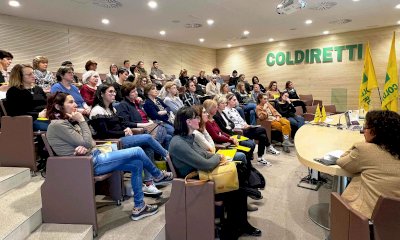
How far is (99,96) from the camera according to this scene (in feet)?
10.2

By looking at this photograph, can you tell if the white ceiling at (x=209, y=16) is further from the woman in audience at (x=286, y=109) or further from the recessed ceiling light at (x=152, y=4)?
the woman in audience at (x=286, y=109)

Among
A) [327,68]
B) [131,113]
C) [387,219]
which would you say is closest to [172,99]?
[131,113]

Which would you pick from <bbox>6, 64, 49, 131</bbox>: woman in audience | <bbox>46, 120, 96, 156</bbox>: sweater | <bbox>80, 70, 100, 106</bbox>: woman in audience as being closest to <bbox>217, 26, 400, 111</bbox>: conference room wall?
<bbox>80, 70, 100, 106</bbox>: woman in audience

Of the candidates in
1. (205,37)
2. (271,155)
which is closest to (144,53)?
(205,37)

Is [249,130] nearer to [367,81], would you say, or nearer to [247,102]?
[367,81]

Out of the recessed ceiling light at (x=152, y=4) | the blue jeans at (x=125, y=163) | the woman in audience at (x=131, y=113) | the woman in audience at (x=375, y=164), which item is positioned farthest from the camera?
the recessed ceiling light at (x=152, y=4)

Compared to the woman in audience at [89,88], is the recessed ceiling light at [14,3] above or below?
above

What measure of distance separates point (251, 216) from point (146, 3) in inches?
200

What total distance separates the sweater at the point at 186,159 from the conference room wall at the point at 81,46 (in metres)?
6.96

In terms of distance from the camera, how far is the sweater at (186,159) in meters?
2.08

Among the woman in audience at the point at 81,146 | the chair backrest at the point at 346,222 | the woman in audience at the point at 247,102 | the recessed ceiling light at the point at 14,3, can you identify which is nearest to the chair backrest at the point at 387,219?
the chair backrest at the point at 346,222

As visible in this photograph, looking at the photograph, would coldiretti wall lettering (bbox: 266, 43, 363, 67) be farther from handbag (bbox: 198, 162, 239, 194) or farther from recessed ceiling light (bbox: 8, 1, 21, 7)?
handbag (bbox: 198, 162, 239, 194)

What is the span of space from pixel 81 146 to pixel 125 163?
0.39m

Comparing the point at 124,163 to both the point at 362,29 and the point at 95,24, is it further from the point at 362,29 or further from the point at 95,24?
A: the point at 362,29
